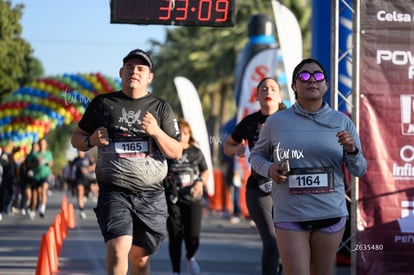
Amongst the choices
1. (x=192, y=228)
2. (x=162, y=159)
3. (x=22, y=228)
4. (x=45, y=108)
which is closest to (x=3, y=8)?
(x=45, y=108)

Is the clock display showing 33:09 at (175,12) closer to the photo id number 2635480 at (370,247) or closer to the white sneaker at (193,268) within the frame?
the photo id number 2635480 at (370,247)

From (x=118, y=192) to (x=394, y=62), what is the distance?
11.2 feet

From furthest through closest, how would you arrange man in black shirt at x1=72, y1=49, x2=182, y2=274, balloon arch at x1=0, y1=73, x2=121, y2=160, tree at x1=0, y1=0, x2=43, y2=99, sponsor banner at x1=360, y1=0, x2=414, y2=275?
1. tree at x1=0, y1=0, x2=43, y2=99
2. balloon arch at x1=0, y1=73, x2=121, y2=160
3. sponsor banner at x1=360, y1=0, x2=414, y2=275
4. man in black shirt at x1=72, y1=49, x2=182, y2=274

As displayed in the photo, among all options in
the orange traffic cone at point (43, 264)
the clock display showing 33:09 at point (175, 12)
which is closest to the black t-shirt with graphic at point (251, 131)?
the clock display showing 33:09 at point (175, 12)

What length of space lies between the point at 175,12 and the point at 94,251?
706 cm

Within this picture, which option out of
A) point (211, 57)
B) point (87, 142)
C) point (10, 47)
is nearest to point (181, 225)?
point (87, 142)

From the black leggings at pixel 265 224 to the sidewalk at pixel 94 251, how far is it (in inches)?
119

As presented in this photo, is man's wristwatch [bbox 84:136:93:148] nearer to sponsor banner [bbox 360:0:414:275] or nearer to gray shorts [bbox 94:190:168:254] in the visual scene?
gray shorts [bbox 94:190:168:254]

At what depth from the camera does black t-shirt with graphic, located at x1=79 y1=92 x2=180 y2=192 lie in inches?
293

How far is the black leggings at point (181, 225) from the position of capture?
37.4 ft

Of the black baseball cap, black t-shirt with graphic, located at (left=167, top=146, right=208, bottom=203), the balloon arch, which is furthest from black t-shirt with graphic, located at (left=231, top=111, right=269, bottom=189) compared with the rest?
the balloon arch

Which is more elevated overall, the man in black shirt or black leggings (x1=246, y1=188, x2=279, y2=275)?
the man in black shirt

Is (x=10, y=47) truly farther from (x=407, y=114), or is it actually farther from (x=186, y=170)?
(x=407, y=114)

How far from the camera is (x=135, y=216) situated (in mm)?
7559
